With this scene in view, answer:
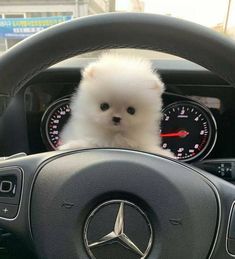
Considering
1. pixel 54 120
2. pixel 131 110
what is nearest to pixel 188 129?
pixel 54 120

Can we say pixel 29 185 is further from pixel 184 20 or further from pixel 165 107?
pixel 165 107

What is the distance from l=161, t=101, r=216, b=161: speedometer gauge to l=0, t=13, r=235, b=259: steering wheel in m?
1.36

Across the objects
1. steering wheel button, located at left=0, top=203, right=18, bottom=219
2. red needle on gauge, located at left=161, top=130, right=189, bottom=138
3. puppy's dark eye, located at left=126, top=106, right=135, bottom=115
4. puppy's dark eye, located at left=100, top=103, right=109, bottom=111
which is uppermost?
puppy's dark eye, located at left=100, top=103, right=109, bottom=111

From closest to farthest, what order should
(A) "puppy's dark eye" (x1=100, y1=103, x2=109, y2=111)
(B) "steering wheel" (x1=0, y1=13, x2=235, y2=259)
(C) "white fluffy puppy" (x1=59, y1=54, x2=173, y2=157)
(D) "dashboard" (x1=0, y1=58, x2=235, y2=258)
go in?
(B) "steering wheel" (x1=0, y1=13, x2=235, y2=259), (C) "white fluffy puppy" (x1=59, y1=54, x2=173, y2=157), (A) "puppy's dark eye" (x1=100, y1=103, x2=109, y2=111), (D) "dashboard" (x1=0, y1=58, x2=235, y2=258)

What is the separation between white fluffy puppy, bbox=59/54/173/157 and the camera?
4.68ft

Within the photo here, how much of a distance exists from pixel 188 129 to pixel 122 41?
1.48 metres

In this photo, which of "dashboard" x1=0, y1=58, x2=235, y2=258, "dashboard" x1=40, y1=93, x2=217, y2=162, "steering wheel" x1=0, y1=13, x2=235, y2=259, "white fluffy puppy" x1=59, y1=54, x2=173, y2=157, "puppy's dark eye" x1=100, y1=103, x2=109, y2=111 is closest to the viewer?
"steering wheel" x1=0, y1=13, x2=235, y2=259

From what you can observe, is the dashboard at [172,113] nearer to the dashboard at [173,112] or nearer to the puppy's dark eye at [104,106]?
the dashboard at [173,112]

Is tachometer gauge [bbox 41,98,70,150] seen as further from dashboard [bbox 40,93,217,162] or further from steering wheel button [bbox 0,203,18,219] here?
steering wheel button [bbox 0,203,18,219]

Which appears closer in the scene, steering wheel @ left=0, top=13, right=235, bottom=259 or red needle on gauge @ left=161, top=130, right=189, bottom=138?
steering wheel @ left=0, top=13, right=235, bottom=259

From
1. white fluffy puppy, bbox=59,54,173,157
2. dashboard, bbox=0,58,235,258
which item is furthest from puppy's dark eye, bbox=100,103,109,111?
dashboard, bbox=0,58,235,258

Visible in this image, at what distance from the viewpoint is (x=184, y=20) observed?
83 centimetres

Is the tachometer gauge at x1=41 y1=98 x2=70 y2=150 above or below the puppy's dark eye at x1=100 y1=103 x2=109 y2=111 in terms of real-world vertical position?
below

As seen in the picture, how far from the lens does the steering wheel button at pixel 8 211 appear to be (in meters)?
0.85
